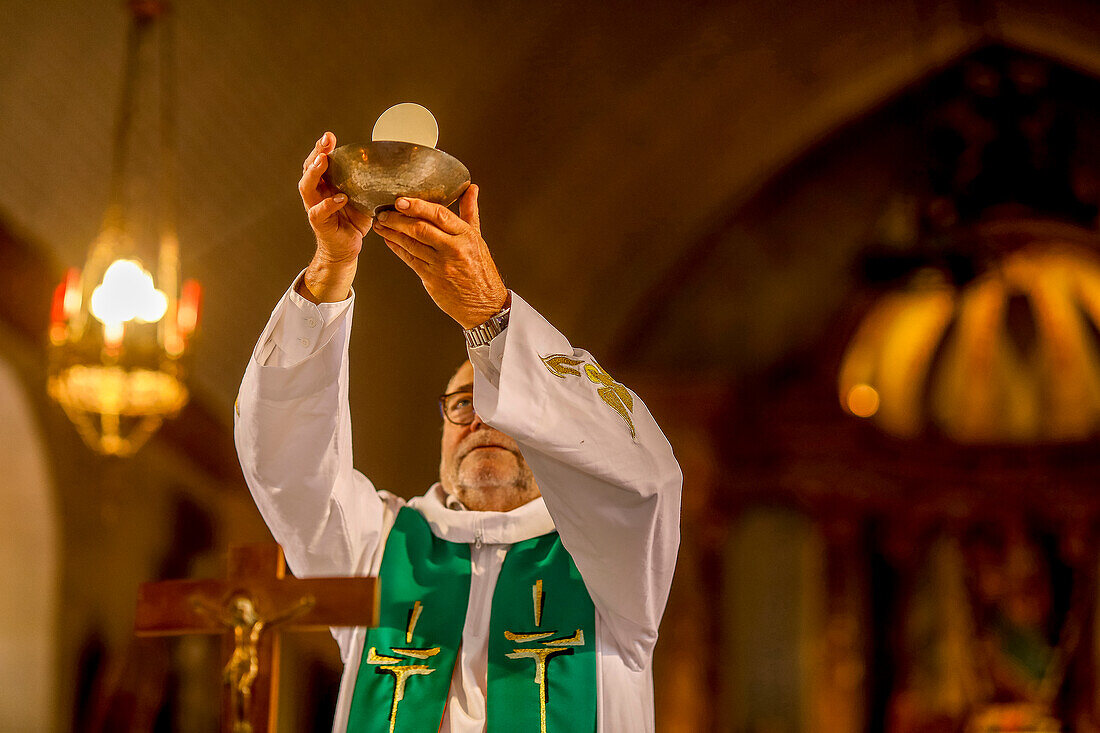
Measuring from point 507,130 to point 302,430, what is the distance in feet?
15.8

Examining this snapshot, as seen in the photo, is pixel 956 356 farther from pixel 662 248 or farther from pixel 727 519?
pixel 662 248

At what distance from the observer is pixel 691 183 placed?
8039 mm

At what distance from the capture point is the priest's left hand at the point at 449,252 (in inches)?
87.0

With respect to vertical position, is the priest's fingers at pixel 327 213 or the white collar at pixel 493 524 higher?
the priest's fingers at pixel 327 213

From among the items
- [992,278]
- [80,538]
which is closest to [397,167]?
[80,538]

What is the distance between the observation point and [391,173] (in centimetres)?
214

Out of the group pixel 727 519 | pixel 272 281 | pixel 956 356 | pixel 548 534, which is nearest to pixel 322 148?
pixel 548 534

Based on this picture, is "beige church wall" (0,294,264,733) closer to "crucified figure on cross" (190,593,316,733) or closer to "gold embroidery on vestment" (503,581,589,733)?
"gold embroidery on vestment" (503,581,589,733)

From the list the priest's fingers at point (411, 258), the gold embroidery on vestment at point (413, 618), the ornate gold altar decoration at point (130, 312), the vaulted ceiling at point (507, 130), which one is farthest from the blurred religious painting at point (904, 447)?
the priest's fingers at point (411, 258)

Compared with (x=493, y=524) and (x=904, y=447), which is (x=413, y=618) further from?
(x=904, y=447)

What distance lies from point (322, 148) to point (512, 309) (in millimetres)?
490

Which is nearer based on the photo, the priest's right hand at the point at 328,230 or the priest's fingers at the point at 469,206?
the priest's right hand at the point at 328,230

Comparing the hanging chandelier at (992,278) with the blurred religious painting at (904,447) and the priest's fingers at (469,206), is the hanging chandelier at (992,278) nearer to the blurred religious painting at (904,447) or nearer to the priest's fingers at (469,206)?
the blurred religious painting at (904,447)

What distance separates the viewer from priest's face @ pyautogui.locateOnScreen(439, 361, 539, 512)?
313 centimetres
